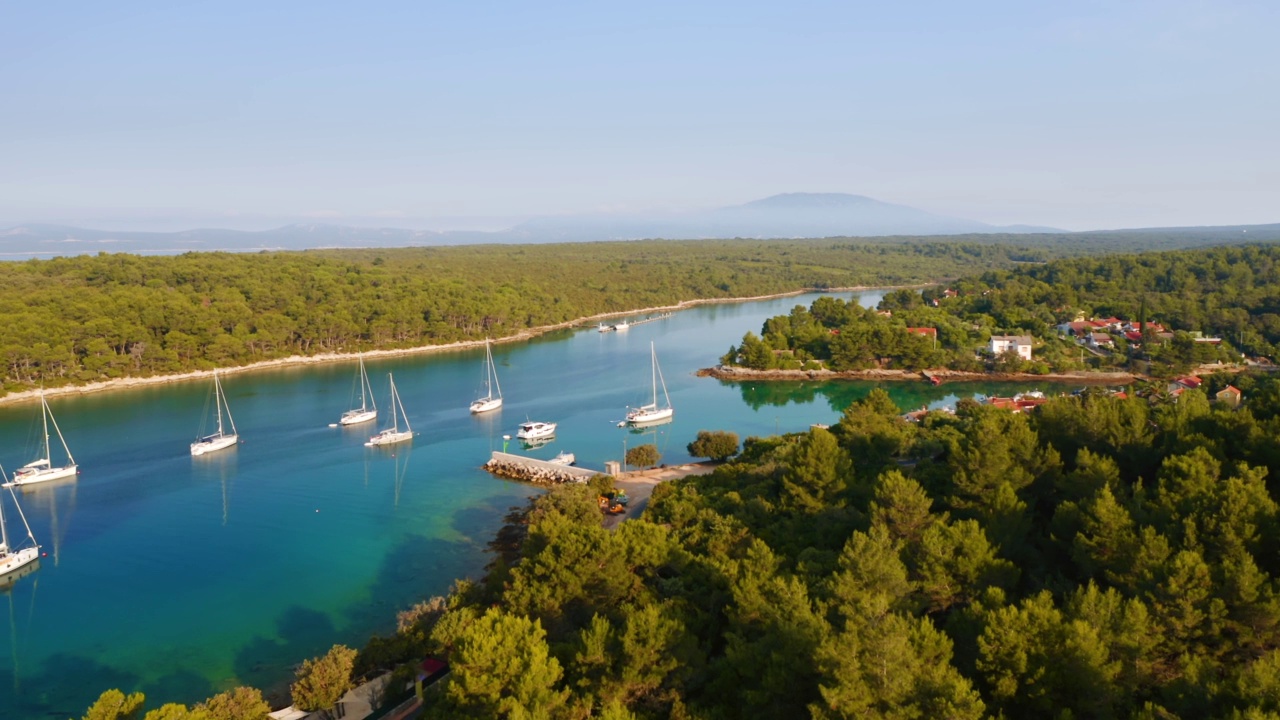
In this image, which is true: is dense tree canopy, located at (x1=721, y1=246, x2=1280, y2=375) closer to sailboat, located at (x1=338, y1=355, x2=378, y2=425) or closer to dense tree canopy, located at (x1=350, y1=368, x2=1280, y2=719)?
sailboat, located at (x1=338, y1=355, x2=378, y2=425)

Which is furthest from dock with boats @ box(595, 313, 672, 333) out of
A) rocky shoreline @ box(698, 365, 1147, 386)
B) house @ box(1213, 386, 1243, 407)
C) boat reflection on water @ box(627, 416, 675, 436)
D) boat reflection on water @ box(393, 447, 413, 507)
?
house @ box(1213, 386, 1243, 407)

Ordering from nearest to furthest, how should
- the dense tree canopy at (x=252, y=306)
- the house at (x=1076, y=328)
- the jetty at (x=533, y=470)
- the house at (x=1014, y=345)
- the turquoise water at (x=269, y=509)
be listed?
the turquoise water at (x=269, y=509)
the jetty at (x=533, y=470)
the dense tree canopy at (x=252, y=306)
the house at (x=1014, y=345)
the house at (x=1076, y=328)

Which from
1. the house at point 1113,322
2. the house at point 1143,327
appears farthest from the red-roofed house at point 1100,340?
the house at point 1113,322

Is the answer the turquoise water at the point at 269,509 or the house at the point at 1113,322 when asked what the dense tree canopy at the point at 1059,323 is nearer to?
the house at the point at 1113,322

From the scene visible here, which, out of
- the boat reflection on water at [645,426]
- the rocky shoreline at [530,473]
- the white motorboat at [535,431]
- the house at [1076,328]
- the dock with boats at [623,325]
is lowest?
the boat reflection on water at [645,426]

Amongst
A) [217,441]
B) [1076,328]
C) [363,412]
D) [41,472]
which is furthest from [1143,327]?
[41,472]

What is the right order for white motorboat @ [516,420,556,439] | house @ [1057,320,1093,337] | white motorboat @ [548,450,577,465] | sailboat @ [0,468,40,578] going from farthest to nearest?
house @ [1057,320,1093,337], white motorboat @ [516,420,556,439], white motorboat @ [548,450,577,465], sailboat @ [0,468,40,578]

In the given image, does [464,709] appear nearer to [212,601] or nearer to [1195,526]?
[1195,526]
